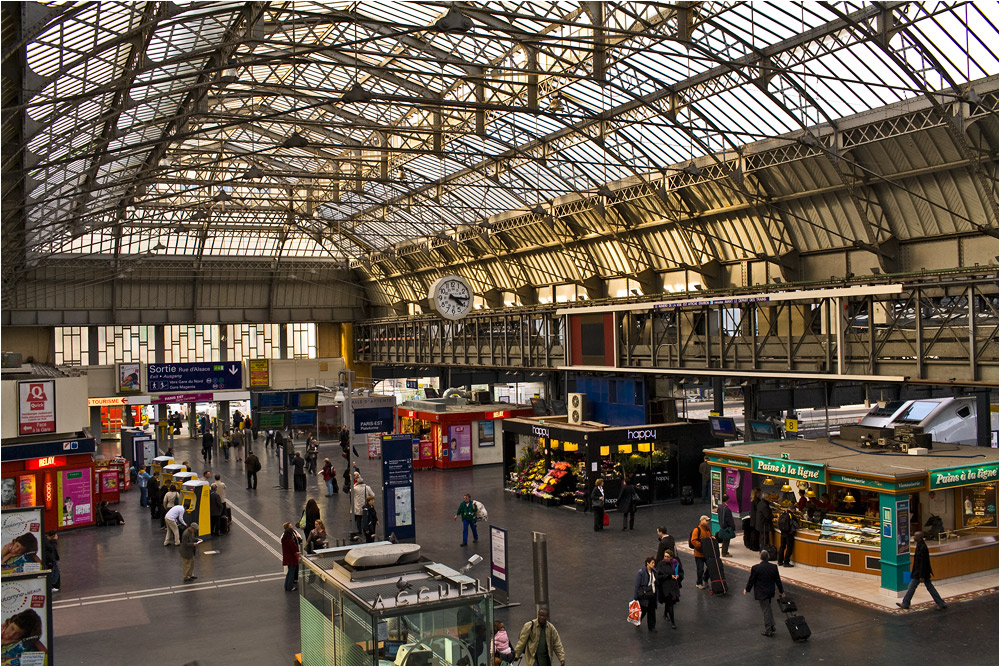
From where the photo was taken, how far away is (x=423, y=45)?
33.3 meters

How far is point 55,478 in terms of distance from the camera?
2678 cm

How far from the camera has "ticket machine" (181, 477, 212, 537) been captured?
2495 cm

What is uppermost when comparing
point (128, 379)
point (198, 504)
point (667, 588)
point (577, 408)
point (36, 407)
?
point (128, 379)

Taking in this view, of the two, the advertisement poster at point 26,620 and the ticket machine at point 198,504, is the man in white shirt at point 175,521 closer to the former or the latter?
the ticket machine at point 198,504

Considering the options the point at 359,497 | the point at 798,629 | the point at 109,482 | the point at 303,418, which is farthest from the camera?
the point at 303,418

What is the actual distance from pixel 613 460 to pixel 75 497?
54.0 ft

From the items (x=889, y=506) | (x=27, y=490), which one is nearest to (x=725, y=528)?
(x=889, y=506)

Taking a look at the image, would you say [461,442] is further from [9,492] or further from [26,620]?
[26,620]

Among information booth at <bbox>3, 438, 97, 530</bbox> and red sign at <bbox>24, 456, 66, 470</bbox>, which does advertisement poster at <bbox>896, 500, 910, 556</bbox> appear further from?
red sign at <bbox>24, 456, 66, 470</bbox>

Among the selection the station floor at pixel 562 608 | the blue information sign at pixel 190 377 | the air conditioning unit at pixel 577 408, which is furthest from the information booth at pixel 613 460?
the blue information sign at pixel 190 377

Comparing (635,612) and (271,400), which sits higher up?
(271,400)

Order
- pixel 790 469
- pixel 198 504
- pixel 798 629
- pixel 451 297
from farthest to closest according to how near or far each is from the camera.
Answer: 1. pixel 451 297
2. pixel 198 504
3. pixel 790 469
4. pixel 798 629

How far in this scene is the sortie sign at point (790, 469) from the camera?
1944 cm

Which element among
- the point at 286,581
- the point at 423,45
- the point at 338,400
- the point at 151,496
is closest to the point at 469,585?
the point at 286,581
